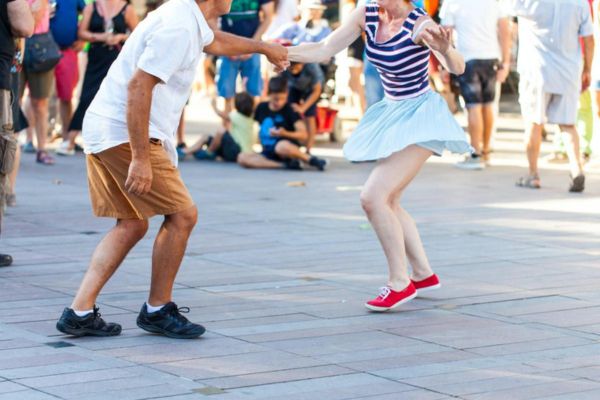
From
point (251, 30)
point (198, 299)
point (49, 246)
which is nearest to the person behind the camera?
point (198, 299)

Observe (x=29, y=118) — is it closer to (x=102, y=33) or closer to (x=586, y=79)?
(x=102, y=33)

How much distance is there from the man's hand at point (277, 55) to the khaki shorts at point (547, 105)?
19.2 feet

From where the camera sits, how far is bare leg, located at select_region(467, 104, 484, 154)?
1395 cm

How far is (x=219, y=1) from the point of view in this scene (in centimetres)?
614

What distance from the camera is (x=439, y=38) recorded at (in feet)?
22.0

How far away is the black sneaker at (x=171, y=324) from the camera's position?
6215 mm

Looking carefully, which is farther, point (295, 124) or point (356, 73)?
point (356, 73)

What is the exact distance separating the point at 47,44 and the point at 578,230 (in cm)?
574

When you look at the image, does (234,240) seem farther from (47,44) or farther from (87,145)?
(47,44)

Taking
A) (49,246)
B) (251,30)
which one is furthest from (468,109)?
(49,246)

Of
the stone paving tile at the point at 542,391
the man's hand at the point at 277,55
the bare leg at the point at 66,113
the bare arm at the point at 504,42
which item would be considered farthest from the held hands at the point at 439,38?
the bare leg at the point at 66,113

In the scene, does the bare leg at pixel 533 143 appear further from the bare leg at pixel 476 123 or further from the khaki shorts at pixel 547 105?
the bare leg at pixel 476 123

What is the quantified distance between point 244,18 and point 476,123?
3.21 meters

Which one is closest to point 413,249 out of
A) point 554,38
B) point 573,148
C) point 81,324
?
point 81,324
